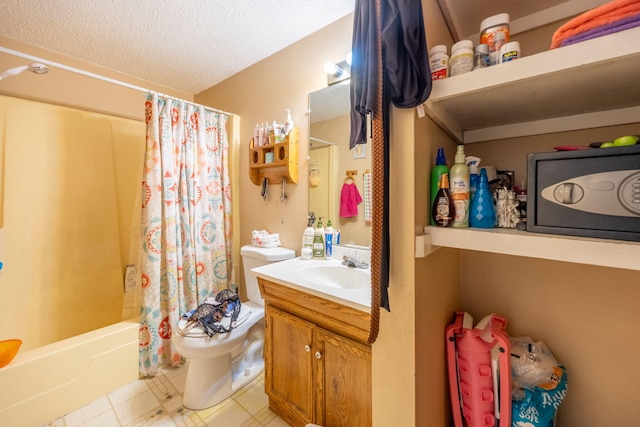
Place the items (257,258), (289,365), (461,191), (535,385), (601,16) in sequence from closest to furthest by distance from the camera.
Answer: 1. (601,16)
2. (461,191)
3. (535,385)
4. (289,365)
5. (257,258)

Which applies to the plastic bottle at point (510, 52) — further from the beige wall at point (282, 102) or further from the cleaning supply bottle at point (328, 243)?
the cleaning supply bottle at point (328, 243)

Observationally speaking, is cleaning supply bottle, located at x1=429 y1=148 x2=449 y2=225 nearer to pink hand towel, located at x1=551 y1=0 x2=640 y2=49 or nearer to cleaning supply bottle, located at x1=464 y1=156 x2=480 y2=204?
cleaning supply bottle, located at x1=464 y1=156 x2=480 y2=204

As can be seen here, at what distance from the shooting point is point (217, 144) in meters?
2.01

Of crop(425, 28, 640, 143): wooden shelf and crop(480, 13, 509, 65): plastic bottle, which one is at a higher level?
crop(480, 13, 509, 65): plastic bottle

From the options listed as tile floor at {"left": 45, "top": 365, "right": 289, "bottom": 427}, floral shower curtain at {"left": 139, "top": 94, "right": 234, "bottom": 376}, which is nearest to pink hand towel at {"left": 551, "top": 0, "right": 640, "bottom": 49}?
tile floor at {"left": 45, "top": 365, "right": 289, "bottom": 427}

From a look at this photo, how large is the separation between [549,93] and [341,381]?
4.28 feet

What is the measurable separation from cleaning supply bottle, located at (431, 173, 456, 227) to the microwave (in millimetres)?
209

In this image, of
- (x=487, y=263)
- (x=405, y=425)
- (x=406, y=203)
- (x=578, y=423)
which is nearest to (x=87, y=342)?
(x=405, y=425)

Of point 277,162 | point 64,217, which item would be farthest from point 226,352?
point 64,217

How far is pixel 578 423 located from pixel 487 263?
0.70m

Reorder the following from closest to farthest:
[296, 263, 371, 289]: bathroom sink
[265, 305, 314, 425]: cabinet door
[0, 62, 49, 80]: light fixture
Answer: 1. [265, 305, 314, 425]: cabinet door
2. [296, 263, 371, 289]: bathroom sink
3. [0, 62, 49, 80]: light fixture

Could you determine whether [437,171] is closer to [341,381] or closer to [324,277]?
[324,277]

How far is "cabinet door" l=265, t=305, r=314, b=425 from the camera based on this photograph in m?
1.13

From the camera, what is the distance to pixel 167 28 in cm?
159
